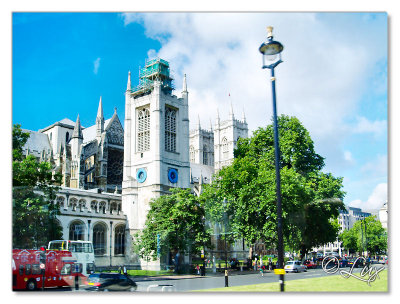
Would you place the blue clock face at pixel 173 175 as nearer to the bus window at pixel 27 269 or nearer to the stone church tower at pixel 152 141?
the stone church tower at pixel 152 141

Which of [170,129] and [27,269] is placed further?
[170,129]

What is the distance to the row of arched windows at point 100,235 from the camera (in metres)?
40.8

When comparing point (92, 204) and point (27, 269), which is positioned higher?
point (92, 204)

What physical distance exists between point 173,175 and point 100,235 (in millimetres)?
10629

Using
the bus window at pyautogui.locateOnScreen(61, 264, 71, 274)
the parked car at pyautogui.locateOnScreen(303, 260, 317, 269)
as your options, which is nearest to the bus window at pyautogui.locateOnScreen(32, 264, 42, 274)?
the bus window at pyautogui.locateOnScreen(61, 264, 71, 274)

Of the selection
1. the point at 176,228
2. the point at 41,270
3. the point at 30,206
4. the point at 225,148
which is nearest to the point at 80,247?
the point at 30,206

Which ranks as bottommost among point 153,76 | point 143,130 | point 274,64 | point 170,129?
point 274,64

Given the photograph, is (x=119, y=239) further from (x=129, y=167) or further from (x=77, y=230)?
(x=129, y=167)

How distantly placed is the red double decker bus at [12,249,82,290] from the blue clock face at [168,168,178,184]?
1083 inches

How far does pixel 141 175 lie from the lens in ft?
159

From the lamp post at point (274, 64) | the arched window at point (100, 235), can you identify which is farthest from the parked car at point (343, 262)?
the arched window at point (100, 235)

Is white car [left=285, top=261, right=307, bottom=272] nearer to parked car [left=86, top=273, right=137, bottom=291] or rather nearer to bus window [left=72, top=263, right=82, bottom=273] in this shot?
bus window [left=72, top=263, right=82, bottom=273]
